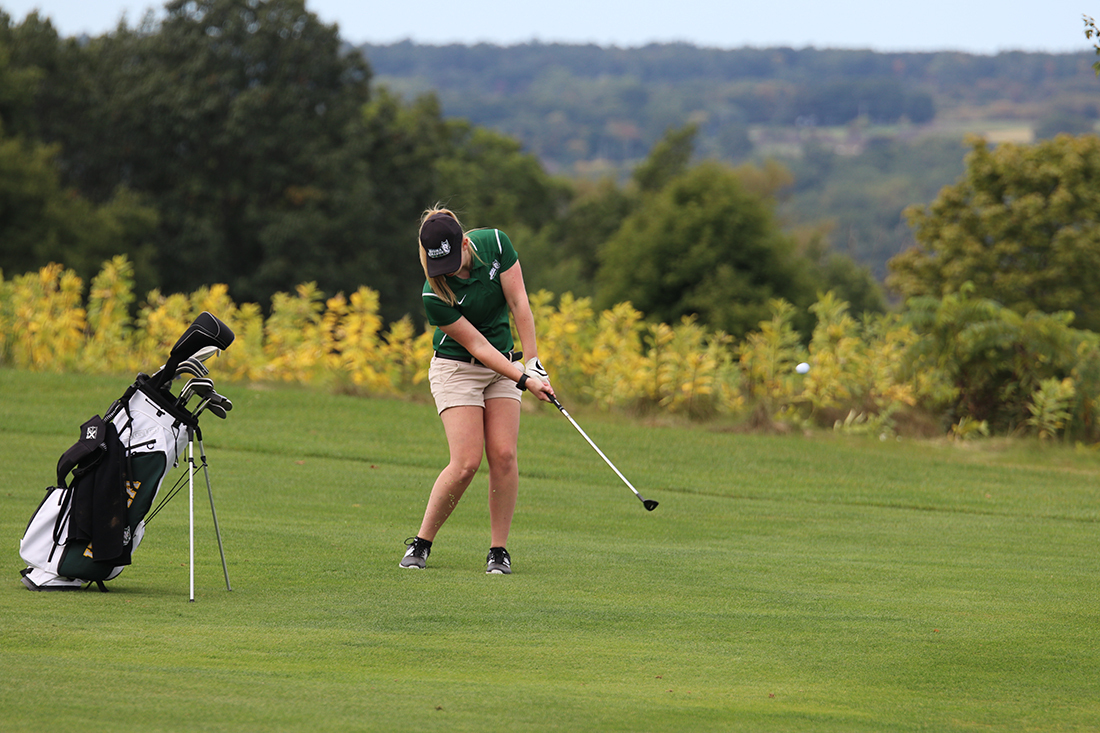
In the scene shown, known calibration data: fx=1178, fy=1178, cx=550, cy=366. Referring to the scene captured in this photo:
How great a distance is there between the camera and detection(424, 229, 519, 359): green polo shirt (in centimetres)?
607

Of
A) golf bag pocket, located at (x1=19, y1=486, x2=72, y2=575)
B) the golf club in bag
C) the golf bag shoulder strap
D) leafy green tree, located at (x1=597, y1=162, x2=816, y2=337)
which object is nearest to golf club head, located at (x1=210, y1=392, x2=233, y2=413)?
the golf club in bag

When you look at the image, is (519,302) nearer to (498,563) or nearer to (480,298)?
(480,298)

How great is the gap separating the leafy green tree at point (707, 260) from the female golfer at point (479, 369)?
3355cm

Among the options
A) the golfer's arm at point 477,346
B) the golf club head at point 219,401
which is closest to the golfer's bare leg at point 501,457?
the golfer's arm at point 477,346

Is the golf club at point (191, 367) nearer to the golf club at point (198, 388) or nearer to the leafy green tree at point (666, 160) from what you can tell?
the golf club at point (198, 388)

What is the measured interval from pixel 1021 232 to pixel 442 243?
39.9 m

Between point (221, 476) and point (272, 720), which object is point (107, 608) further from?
point (221, 476)

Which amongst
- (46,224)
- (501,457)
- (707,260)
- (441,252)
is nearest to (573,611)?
(501,457)

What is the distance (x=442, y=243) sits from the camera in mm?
5898

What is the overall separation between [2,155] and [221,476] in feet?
114

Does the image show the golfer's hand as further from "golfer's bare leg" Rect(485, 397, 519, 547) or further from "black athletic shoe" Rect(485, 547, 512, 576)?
"black athletic shoe" Rect(485, 547, 512, 576)

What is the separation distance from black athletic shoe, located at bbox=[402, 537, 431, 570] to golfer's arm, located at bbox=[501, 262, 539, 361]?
3.88ft

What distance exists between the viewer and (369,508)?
8.58 metres

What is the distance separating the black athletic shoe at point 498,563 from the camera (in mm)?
6230
